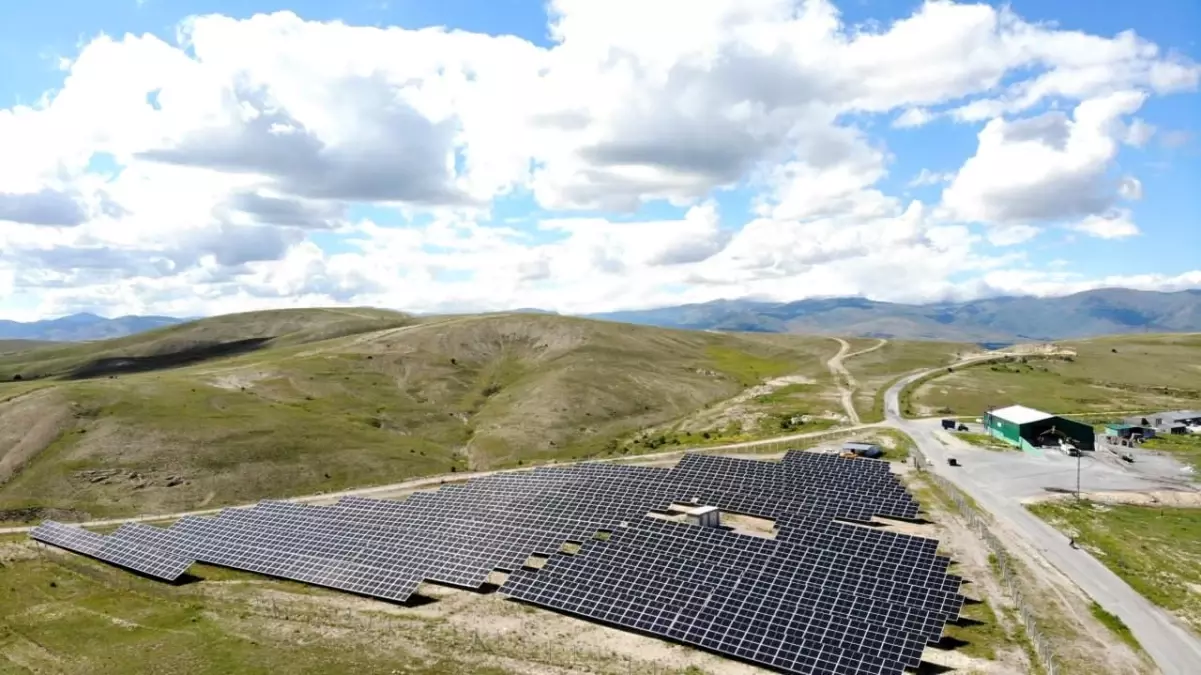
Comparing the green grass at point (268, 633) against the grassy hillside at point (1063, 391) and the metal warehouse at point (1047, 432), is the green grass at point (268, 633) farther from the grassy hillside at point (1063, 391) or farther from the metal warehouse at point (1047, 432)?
the grassy hillside at point (1063, 391)

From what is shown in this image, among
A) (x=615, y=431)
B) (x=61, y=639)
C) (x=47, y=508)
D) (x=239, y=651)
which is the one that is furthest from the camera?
(x=615, y=431)

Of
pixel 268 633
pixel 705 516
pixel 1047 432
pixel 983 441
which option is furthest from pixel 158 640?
pixel 1047 432

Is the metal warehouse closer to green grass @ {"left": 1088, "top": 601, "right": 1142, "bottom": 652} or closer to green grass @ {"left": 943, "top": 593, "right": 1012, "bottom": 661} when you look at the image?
green grass @ {"left": 1088, "top": 601, "right": 1142, "bottom": 652}

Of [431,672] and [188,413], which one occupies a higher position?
[188,413]

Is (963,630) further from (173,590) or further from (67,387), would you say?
(67,387)

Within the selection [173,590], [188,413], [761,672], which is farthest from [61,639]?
[188,413]

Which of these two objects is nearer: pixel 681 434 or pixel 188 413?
pixel 188 413
